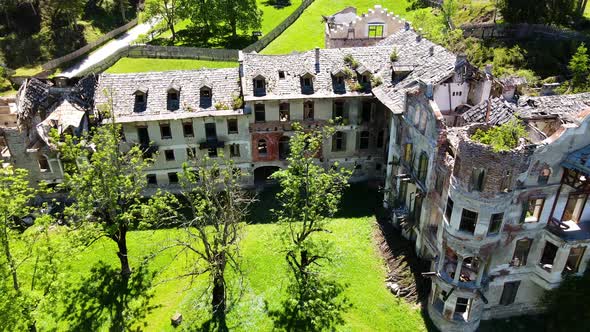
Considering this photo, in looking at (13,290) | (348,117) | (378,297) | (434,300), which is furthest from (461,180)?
(13,290)

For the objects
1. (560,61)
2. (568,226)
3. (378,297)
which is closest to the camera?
(568,226)

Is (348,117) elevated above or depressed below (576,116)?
below

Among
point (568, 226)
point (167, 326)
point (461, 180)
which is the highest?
point (461, 180)

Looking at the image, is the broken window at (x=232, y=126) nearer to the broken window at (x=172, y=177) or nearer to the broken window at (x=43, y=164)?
the broken window at (x=172, y=177)

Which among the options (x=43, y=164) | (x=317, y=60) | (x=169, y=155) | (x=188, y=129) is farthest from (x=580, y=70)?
(x=43, y=164)

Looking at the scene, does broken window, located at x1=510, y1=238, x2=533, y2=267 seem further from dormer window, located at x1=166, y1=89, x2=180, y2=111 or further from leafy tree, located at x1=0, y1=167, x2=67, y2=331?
dormer window, located at x1=166, y1=89, x2=180, y2=111

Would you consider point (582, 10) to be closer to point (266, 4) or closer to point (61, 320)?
point (266, 4)
